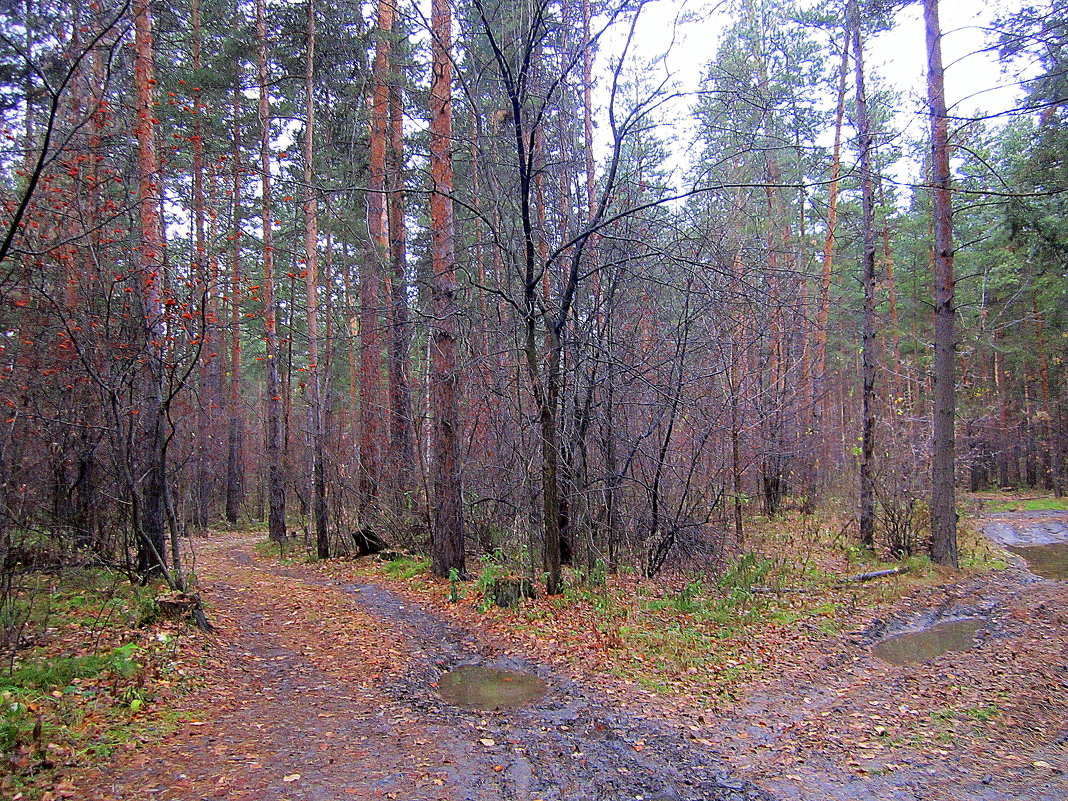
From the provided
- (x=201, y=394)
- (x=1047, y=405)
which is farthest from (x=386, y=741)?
(x=1047, y=405)

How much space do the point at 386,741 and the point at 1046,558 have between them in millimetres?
13751

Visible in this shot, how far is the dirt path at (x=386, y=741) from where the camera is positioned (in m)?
3.97

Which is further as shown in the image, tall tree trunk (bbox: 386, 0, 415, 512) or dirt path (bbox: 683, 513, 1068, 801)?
tall tree trunk (bbox: 386, 0, 415, 512)

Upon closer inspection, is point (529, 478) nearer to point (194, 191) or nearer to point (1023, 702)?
point (1023, 702)

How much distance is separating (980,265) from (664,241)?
2100cm

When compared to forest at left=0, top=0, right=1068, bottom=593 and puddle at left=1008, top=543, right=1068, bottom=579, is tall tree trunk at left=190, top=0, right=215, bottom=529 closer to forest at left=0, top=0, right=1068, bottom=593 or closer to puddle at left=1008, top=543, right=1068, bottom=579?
forest at left=0, top=0, right=1068, bottom=593

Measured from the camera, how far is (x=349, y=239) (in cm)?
1612

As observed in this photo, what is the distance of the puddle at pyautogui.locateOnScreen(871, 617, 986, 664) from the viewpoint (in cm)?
679

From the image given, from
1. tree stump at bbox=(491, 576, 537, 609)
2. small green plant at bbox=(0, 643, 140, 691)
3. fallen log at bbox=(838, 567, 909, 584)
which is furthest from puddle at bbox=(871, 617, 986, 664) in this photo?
small green plant at bbox=(0, 643, 140, 691)

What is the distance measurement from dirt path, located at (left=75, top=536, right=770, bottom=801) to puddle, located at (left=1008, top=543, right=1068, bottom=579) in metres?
9.78

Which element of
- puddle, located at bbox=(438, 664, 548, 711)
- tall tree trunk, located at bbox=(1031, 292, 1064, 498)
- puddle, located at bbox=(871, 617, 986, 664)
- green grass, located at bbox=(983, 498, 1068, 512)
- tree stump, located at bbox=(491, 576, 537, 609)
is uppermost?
tall tree trunk, located at bbox=(1031, 292, 1064, 498)

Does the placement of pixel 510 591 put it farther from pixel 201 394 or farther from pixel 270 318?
pixel 201 394

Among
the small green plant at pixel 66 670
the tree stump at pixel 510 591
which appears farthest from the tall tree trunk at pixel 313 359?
the small green plant at pixel 66 670

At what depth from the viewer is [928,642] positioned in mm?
7262
